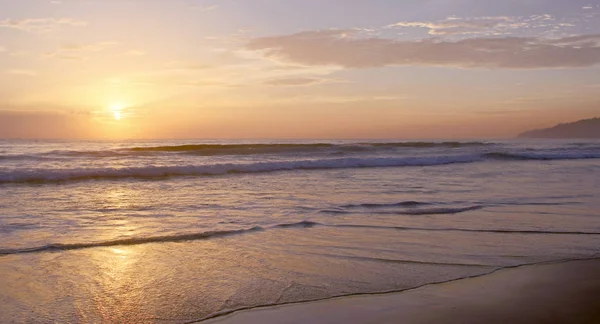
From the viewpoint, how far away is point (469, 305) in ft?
12.5

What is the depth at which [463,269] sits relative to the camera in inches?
193

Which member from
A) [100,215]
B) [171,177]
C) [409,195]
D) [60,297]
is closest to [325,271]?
[60,297]

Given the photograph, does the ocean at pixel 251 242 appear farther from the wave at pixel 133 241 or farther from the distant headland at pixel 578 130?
the distant headland at pixel 578 130

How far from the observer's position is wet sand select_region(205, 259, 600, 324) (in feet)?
11.6

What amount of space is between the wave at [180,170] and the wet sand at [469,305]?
1306cm

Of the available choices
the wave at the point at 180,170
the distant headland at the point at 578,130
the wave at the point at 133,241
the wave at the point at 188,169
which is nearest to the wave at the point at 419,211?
the wave at the point at 188,169

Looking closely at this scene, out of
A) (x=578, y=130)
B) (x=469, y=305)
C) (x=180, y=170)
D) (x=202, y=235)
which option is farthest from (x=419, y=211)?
(x=578, y=130)

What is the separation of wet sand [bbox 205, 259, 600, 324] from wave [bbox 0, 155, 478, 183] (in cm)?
1306

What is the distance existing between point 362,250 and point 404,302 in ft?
5.84

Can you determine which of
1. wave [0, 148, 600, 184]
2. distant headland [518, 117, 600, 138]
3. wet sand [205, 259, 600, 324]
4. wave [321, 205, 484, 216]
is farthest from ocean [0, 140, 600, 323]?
distant headland [518, 117, 600, 138]

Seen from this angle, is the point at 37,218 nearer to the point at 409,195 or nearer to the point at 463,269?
the point at 463,269

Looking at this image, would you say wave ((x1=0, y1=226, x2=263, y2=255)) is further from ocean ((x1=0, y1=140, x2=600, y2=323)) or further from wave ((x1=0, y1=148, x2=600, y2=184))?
wave ((x1=0, y1=148, x2=600, y2=184))

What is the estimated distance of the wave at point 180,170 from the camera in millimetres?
14703

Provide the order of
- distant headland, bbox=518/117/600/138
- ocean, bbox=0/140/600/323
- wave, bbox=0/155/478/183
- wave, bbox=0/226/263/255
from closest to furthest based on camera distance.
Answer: ocean, bbox=0/140/600/323 → wave, bbox=0/226/263/255 → wave, bbox=0/155/478/183 → distant headland, bbox=518/117/600/138
